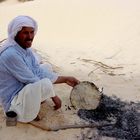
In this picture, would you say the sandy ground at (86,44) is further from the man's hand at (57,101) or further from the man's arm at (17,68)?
the man's arm at (17,68)

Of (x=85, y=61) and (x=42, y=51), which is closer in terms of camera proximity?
(x=85, y=61)

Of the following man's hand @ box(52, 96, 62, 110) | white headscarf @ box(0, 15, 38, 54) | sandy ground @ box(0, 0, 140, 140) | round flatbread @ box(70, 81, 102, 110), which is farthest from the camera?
sandy ground @ box(0, 0, 140, 140)

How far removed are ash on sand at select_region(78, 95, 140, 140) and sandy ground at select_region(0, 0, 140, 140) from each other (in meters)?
0.20

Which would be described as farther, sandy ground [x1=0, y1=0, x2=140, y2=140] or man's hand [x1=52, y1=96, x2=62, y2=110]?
sandy ground [x1=0, y1=0, x2=140, y2=140]

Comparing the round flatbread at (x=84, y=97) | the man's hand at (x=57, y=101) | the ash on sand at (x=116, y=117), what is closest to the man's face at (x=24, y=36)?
the man's hand at (x=57, y=101)

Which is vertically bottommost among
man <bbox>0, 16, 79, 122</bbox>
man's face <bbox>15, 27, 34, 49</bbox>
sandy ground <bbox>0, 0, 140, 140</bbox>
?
sandy ground <bbox>0, 0, 140, 140</bbox>

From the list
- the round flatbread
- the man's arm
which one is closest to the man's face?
the man's arm

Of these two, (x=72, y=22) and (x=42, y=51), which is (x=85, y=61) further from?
(x=72, y=22)

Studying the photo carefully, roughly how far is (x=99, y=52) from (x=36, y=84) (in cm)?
337

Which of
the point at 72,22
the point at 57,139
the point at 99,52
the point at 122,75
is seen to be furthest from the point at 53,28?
the point at 57,139

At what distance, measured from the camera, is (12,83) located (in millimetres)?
4230

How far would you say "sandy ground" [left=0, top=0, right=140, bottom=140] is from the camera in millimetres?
5156

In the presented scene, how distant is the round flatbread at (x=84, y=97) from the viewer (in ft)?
15.3

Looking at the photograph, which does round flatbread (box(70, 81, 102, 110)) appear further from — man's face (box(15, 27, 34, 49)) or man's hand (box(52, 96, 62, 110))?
man's face (box(15, 27, 34, 49))
